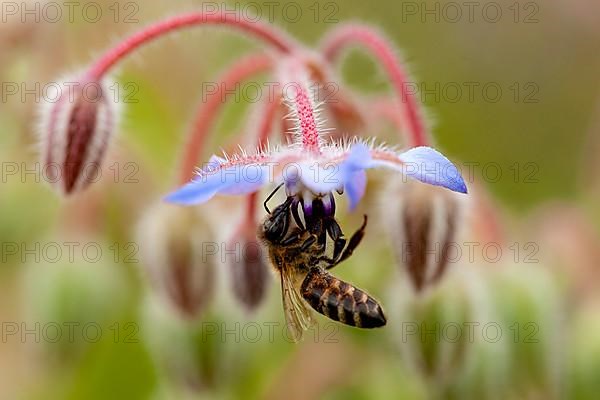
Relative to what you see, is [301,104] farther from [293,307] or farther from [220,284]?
[220,284]

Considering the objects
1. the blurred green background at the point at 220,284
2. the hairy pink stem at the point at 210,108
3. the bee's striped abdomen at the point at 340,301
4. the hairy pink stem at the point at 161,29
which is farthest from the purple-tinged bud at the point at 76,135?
the bee's striped abdomen at the point at 340,301

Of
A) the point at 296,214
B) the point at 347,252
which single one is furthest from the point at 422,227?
the point at 296,214

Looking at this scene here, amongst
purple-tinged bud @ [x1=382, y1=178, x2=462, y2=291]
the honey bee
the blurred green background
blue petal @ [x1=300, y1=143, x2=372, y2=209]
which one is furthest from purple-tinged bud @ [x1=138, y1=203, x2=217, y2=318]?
blue petal @ [x1=300, y1=143, x2=372, y2=209]

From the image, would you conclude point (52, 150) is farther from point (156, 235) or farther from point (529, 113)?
point (529, 113)

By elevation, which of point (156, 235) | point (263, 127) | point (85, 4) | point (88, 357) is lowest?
point (88, 357)

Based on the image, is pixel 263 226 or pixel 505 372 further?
pixel 505 372

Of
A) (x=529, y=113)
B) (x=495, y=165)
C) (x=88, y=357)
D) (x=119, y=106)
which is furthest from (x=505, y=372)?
(x=529, y=113)
